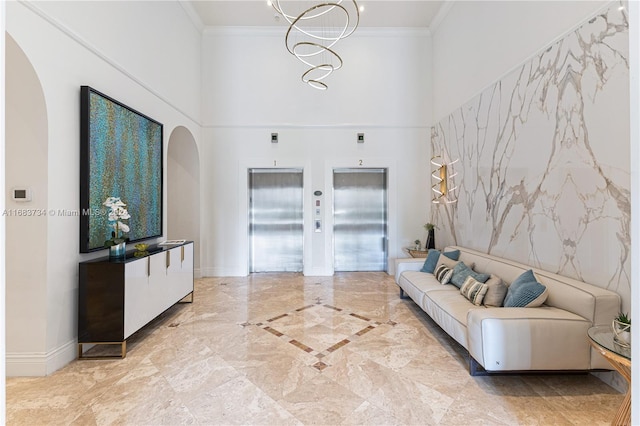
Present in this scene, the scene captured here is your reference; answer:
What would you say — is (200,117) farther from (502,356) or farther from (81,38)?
(502,356)

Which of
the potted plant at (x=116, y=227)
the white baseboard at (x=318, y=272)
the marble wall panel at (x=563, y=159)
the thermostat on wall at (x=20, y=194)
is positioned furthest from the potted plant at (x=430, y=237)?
the thermostat on wall at (x=20, y=194)

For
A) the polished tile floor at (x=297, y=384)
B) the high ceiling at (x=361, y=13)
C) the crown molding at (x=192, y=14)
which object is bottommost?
the polished tile floor at (x=297, y=384)

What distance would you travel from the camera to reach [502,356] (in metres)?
2.35

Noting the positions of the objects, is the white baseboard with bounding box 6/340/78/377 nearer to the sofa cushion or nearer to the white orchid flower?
the white orchid flower

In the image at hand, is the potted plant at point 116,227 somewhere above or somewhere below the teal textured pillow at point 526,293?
above

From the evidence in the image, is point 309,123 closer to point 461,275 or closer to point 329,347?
point 461,275

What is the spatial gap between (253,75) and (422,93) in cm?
372

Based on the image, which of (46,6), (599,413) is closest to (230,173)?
(46,6)

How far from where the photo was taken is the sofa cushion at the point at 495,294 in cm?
308

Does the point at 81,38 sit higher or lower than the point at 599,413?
higher

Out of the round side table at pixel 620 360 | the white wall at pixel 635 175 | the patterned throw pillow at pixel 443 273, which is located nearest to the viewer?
the white wall at pixel 635 175

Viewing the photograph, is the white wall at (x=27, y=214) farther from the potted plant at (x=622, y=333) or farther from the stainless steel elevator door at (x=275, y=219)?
the potted plant at (x=622, y=333)

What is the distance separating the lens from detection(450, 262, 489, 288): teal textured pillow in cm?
354

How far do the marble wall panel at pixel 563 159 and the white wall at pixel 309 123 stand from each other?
2.04 m
